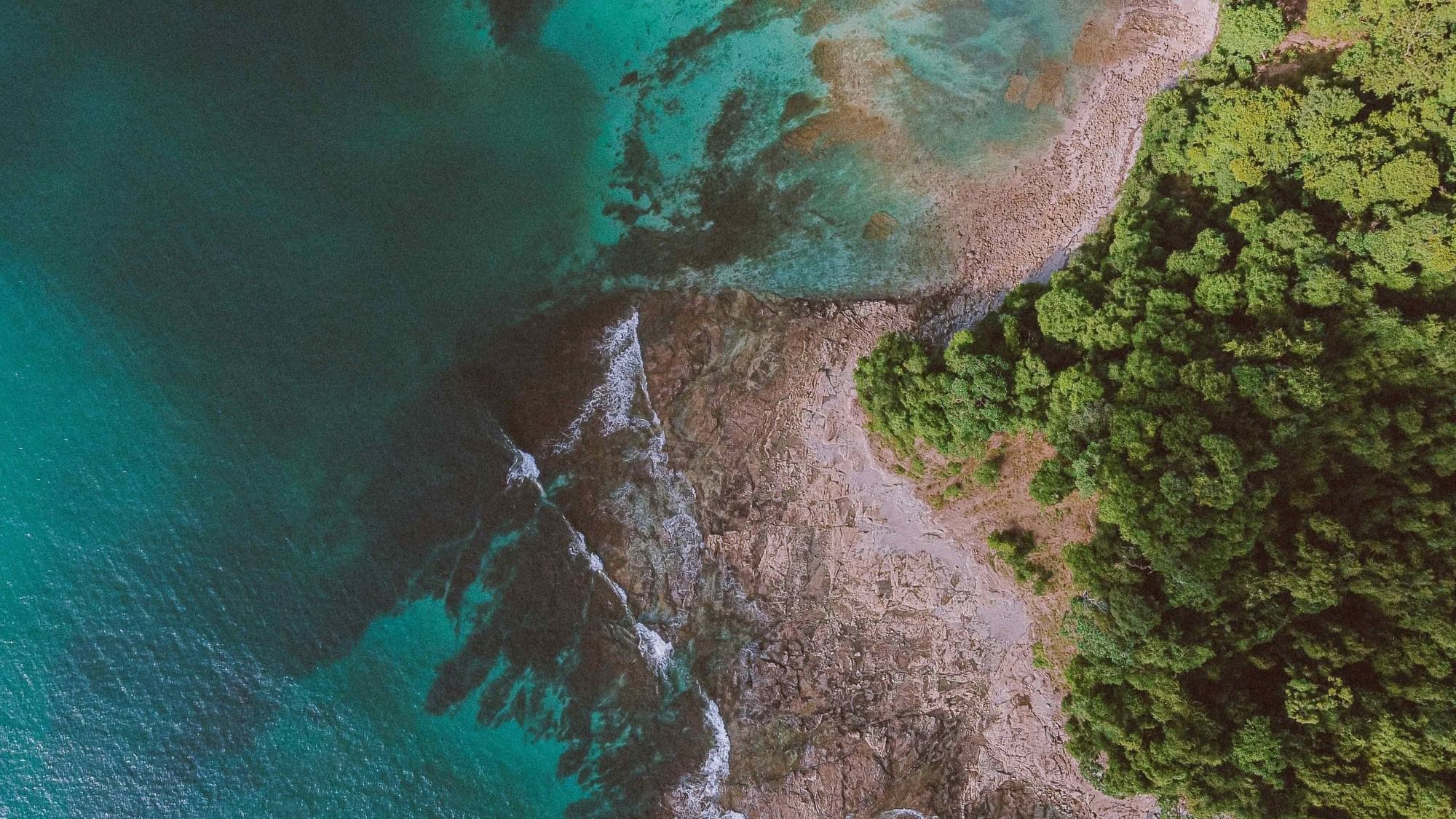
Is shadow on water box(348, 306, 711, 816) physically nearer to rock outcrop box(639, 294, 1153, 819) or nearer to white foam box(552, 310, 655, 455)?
white foam box(552, 310, 655, 455)

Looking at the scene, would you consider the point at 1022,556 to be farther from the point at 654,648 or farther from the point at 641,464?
the point at 641,464

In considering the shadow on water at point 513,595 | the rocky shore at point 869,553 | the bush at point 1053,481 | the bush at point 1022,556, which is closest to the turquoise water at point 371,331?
the shadow on water at point 513,595

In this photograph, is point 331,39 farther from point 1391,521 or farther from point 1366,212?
point 1391,521

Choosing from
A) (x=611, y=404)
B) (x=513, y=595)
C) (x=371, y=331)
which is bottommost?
(x=513, y=595)

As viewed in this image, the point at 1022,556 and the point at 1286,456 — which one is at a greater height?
the point at 1286,456

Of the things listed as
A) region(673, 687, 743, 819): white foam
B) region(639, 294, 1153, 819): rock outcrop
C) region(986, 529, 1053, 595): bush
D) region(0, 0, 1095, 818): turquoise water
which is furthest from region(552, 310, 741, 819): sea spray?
region(986, 529, 1053, 595): bush

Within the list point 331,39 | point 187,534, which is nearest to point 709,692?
point 187,534

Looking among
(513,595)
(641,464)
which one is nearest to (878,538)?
(641,464)
